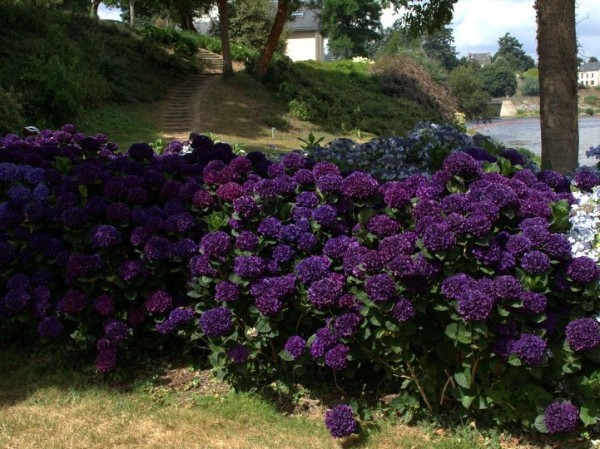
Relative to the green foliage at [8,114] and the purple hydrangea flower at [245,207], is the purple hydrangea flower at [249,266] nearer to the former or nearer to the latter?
the purple hydrangea flower at [245,207]

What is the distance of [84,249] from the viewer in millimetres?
3904

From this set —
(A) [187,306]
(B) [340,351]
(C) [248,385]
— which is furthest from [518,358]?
(A) [187,306]

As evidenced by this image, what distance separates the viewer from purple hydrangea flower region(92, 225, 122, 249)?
3.71m

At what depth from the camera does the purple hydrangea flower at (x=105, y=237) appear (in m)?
3.71

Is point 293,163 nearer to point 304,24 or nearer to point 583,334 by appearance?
point 583,334

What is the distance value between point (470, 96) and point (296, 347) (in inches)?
1721

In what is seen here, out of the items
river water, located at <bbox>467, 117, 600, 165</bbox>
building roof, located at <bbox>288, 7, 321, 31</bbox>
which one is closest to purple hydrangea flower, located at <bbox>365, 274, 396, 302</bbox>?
river water, located at <bbox>467, 117, 600, 165</bbox>

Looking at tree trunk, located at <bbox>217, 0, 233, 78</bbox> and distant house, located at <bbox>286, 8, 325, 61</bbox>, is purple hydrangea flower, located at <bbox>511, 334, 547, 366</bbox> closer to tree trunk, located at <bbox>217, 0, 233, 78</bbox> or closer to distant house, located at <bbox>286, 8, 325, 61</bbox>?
tree trunk, located at <bbox>217, 0, 233, 78</bbox>

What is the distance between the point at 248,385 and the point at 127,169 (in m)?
1.72

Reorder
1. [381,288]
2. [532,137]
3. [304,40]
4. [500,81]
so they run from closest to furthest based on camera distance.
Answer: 1. [381,288]
2. [532,137]
3. [304,40]
4. [500,81]

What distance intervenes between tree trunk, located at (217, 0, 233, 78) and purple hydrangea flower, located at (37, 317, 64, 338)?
23.2 m

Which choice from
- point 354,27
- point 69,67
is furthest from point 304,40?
point 69,67

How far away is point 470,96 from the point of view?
145ft

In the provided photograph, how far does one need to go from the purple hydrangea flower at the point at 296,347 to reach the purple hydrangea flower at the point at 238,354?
0.25 m
